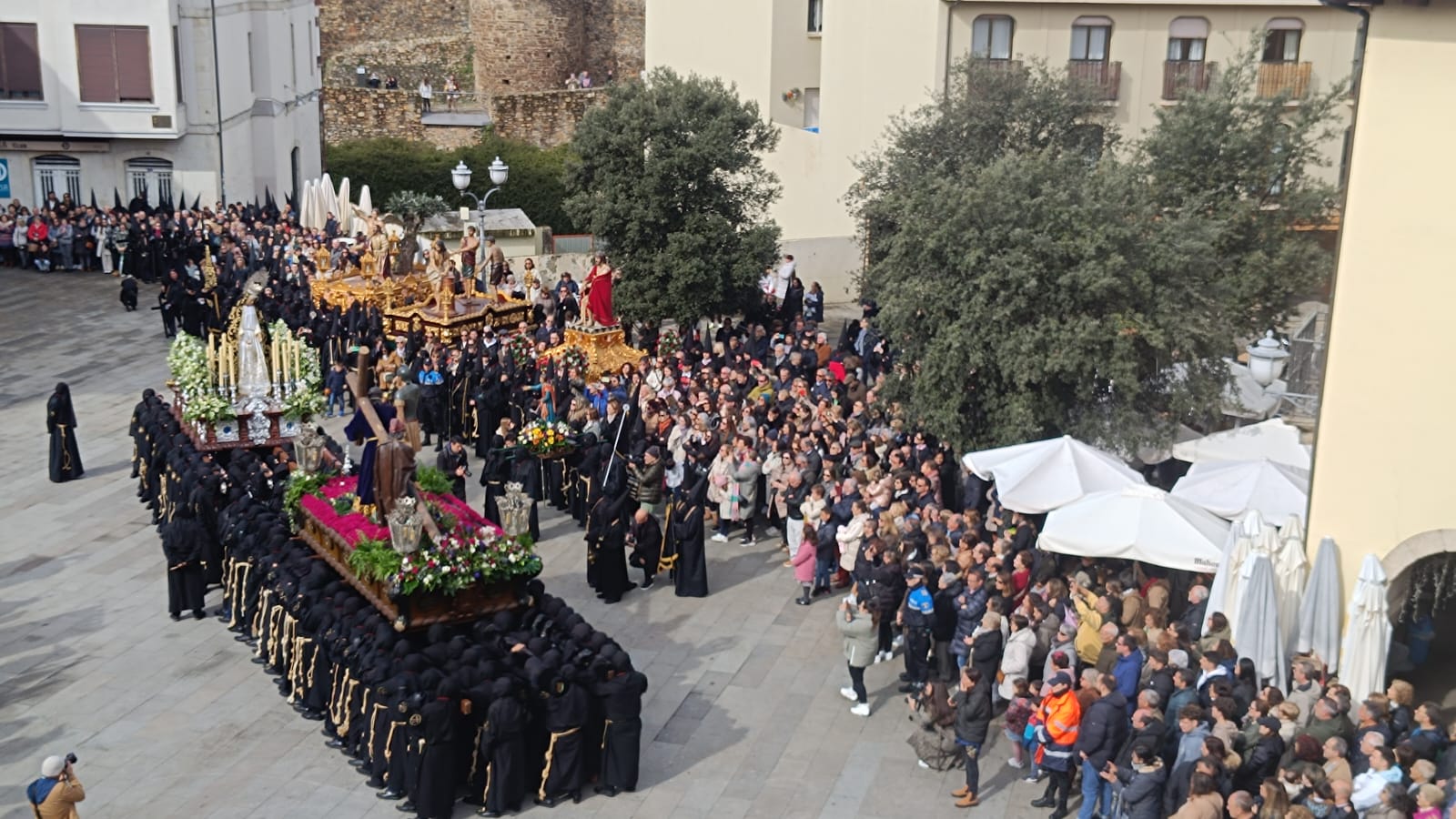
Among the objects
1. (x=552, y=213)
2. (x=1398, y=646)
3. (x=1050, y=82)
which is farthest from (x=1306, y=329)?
(x=552, y=213)

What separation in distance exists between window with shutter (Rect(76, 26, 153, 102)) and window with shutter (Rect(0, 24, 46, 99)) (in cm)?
98

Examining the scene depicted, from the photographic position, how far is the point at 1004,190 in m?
18.8

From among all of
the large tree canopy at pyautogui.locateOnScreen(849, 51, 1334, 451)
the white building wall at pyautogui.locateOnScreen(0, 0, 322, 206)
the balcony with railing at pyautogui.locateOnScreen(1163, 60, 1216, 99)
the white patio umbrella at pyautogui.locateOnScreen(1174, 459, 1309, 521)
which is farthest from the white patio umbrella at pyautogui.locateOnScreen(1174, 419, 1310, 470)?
the white building wall at pyautogui.locateOnScreen(0, 0, 322, 206)

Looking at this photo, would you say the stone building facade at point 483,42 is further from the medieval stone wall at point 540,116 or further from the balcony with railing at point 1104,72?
the balcony with railing at point 1104,72

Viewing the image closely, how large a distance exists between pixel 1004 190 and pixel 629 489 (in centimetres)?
586

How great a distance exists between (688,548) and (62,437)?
9858 millimetres

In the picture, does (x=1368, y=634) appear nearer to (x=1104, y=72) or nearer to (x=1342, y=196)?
(x=1342, y=196)

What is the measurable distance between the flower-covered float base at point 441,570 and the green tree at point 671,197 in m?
11.3

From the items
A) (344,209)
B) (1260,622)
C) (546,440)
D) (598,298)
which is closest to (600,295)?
(598,298)

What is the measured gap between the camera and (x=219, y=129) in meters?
38.7

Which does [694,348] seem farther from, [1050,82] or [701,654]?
[701,654]

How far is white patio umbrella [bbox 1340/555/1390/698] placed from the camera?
1390 centimetres

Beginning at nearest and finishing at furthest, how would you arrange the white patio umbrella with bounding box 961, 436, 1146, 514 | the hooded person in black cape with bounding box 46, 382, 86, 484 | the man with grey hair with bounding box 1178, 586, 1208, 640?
the man with grey hair with bounding box 1178, 586, 1208, 640 → the white patio umbrella with bounding box 961, 436, 1146, 514 → the hooded person in black cape with bounding box 46, 382, 86, 484

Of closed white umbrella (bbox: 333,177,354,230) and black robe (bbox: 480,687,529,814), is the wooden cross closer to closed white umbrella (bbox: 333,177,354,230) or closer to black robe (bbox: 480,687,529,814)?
black robe (bbox: 480,687,529,814)
